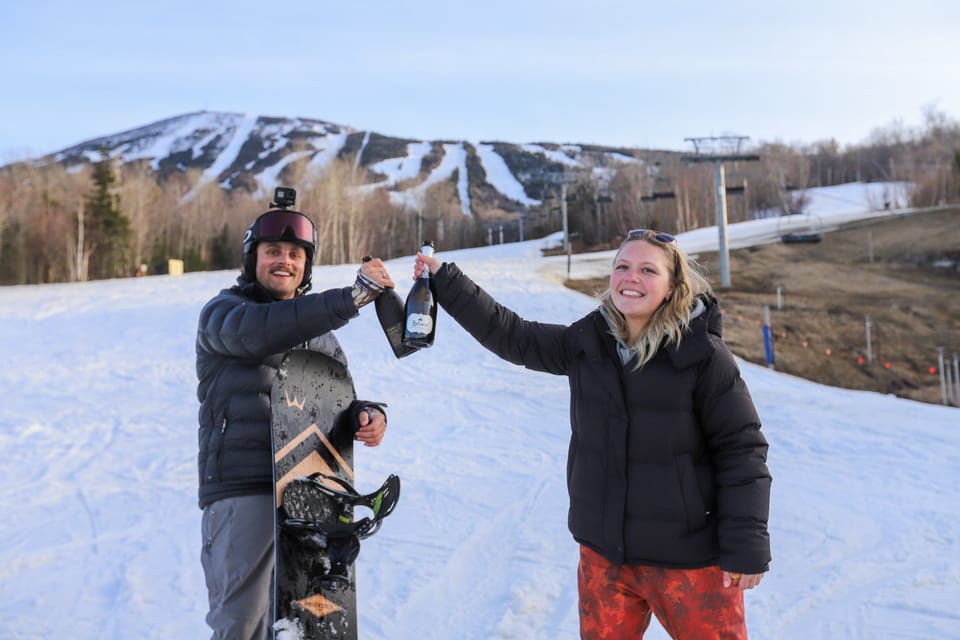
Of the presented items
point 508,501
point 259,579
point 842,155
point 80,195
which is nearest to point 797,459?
point 508,501

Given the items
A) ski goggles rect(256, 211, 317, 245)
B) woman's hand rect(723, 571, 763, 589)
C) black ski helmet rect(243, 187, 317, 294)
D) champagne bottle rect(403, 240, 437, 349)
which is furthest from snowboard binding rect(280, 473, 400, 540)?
woman's hand rect(723, 571, 763, 589)

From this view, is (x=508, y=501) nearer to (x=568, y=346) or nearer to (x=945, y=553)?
(x=945, y=553)

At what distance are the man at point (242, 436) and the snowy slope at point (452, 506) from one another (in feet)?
4.46

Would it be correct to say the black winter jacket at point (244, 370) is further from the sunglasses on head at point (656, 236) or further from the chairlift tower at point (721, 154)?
the chairlift tower at point (721, 154)

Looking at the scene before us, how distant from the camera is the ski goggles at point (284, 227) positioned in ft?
8.28

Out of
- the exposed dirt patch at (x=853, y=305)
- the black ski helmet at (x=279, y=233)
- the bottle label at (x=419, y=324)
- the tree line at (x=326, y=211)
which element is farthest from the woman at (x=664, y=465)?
the tree line at (x=326, y=211)

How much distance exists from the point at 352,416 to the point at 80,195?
44.4m

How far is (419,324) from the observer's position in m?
2.61

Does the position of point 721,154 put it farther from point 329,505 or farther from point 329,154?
point 329,154

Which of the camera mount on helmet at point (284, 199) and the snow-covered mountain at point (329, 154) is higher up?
the snow-covered mountain at point (329, 154)

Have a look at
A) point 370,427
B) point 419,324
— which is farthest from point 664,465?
point 370,427

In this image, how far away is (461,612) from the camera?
378cm

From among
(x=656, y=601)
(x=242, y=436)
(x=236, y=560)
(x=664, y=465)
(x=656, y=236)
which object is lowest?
(x=656, y=601)

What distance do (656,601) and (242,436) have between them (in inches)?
57.4
